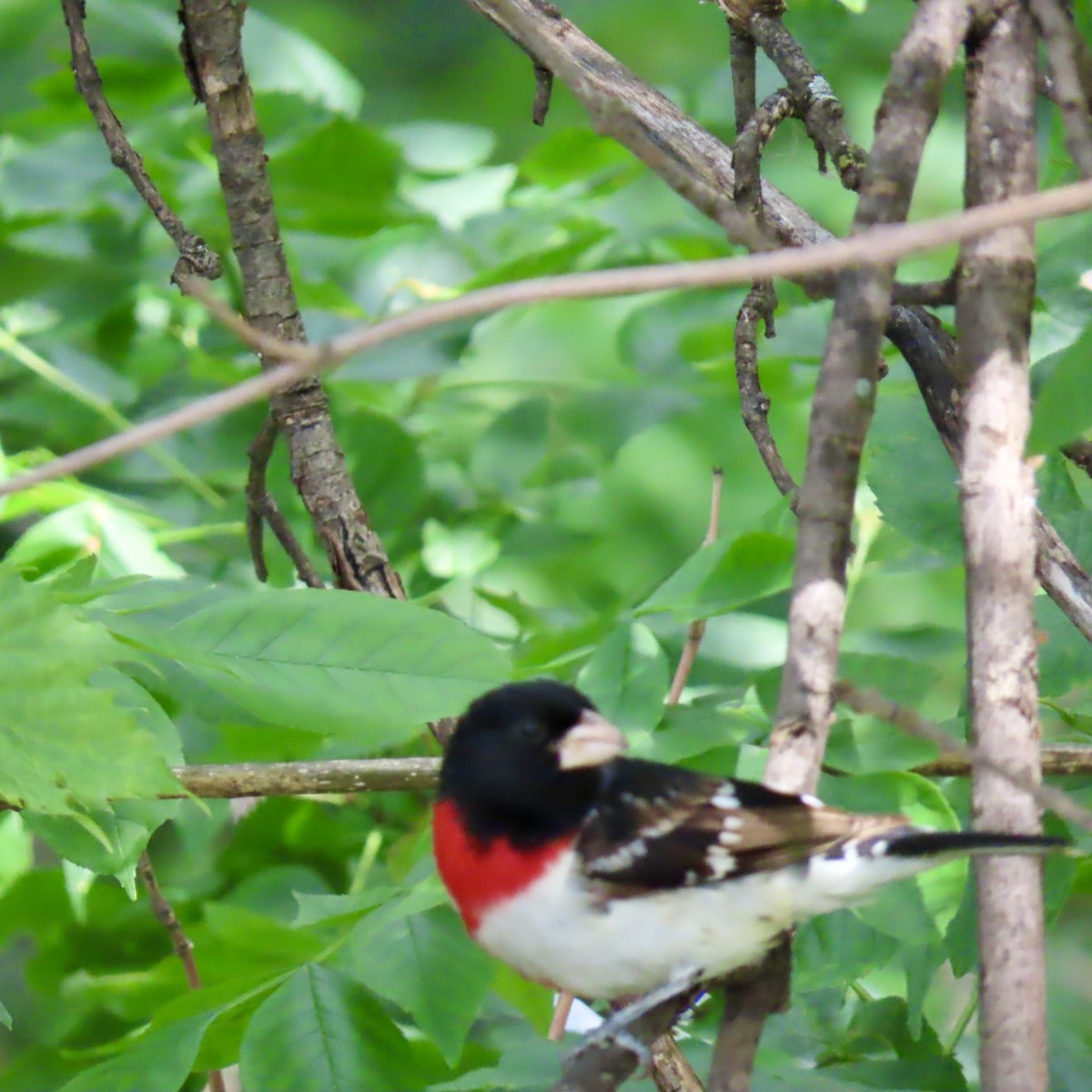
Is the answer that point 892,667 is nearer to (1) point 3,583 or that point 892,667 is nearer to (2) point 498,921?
(2) point 498,921

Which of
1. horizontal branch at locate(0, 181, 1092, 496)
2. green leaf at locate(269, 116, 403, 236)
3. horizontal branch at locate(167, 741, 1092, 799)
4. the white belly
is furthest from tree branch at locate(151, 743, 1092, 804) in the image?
green leaf at locate(269, 116, 403, 236)

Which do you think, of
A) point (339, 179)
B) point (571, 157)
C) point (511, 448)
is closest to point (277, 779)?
point (511, 448)

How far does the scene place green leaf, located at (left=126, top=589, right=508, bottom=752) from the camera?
158 centimetres

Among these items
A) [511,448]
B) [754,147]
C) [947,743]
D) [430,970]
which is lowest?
[430,970]

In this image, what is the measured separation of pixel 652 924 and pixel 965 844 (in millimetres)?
445

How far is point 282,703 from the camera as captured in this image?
5.11ft

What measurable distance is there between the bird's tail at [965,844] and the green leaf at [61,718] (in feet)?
2.31

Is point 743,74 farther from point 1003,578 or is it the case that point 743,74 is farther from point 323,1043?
point 323,1043

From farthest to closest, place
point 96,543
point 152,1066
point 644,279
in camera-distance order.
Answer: point 96,543
point 152,1066
point 644,279

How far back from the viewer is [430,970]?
182cm

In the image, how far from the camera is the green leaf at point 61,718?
1.34 metres

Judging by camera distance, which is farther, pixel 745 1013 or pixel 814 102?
pixel 814 102

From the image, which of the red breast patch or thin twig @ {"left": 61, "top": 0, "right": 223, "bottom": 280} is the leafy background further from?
thin twig @ {"left": 61, "top": 0, "right": 223, "bottom": 280}

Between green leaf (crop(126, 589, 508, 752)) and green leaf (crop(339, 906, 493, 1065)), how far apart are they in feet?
1.03
